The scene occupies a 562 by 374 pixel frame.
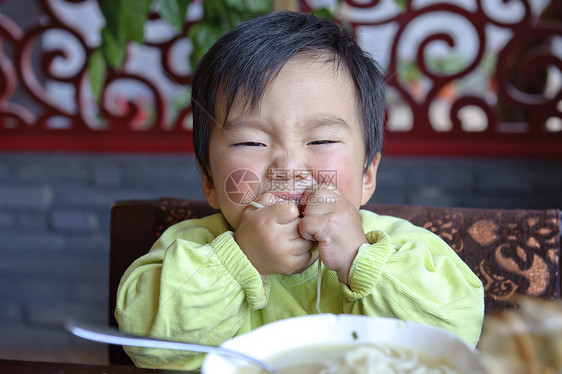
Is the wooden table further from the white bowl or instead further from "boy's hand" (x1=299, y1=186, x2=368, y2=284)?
"boy's hand" (x1=299, y1=186, x2=368, y2=284)

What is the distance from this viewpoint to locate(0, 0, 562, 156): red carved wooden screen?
2.08 meters

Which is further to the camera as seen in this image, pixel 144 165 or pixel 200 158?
pixel 144 165

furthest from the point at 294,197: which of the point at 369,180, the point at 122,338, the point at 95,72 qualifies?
the point at 95,72

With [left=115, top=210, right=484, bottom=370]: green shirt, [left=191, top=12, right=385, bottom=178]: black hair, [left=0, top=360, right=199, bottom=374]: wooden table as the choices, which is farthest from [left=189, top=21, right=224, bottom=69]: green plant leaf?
[left=0, top=360, right=199, bottom=374]: wooden table

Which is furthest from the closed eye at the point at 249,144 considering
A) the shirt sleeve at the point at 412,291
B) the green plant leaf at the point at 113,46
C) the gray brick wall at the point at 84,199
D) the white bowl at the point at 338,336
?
the gray brick wall at the point at 84,199

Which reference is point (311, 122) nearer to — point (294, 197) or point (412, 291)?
point (294, 197)

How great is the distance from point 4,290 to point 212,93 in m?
2.08

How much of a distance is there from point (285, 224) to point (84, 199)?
6.02ft

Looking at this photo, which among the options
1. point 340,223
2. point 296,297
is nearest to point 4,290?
point 296,297

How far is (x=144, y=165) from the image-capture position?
2385 mm

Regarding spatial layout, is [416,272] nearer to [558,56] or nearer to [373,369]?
[373,369]

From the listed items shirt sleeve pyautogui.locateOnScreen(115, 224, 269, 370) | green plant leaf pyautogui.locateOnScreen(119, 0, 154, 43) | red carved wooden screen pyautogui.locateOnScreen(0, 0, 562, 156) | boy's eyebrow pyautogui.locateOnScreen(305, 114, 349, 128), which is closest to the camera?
shirt sleeve pyautogui.locateOnScreen(115, 224, 269, 370)

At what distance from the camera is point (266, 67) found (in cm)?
97

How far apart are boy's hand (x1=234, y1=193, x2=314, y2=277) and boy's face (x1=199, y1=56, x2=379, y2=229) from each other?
6 centimetres
